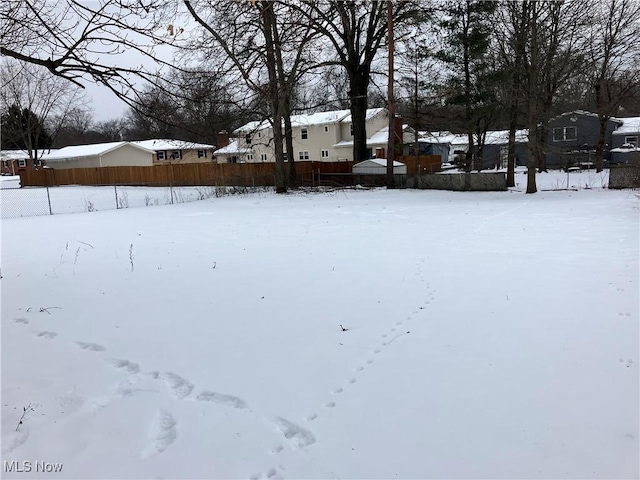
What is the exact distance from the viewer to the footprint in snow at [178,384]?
10.5ft

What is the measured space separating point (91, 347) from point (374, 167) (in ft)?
74.2

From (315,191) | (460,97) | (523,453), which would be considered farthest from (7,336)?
(460,97)

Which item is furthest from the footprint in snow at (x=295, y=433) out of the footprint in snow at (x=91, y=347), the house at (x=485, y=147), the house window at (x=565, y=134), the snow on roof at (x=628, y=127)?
the snow on roof at (x=628, y=127)

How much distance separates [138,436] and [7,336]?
2.44 m

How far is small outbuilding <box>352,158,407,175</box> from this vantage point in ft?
82.3

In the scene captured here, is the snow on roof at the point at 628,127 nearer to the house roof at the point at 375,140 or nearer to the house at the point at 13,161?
the house roof at the point at 375,140

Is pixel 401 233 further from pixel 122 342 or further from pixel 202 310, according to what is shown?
pixel 122 342

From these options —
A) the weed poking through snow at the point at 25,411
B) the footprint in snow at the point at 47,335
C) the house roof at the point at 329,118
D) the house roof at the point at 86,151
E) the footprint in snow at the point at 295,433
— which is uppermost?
the house roof at the point at 329,118

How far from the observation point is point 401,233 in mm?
9766

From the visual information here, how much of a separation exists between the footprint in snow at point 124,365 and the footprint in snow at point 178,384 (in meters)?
0.29

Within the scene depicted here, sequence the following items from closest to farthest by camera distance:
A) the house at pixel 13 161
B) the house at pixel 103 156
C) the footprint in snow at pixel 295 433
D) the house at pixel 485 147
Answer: the footprint in snow at pixel 295 433, the house at pixel 485 147, the house at pixel 103 156, the house at pixel 13 161

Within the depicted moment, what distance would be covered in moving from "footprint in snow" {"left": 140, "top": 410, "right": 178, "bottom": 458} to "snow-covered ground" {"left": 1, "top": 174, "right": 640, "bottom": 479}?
0.5 inches

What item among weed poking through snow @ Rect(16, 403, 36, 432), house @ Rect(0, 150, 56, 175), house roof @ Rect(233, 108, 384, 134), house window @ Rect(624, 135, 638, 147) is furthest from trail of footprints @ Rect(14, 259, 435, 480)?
house @ Rect(0, 150, 56, 175)

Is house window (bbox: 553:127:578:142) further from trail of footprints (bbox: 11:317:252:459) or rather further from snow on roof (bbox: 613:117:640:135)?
trail of footprints (bbox: 11:317:252:459)
